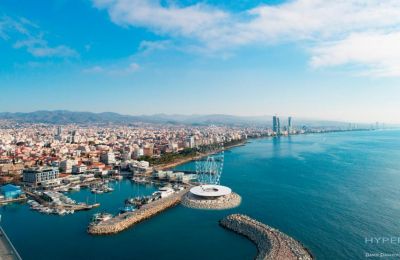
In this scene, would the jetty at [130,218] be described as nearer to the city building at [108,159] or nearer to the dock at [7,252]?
the dock at [7,252]

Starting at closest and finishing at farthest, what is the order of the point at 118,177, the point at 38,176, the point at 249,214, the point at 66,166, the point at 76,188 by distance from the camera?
the point at 249,214, the point at 76,188, the point at 38,176, the point at 118,177, the point at 66,166

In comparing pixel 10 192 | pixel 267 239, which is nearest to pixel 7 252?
pixel 267 239

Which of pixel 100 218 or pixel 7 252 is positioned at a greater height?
pixel 7 252

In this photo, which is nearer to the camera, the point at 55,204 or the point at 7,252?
the point at 7,252

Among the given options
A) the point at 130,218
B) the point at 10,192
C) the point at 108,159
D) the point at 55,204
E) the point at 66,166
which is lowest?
the point at 55,204

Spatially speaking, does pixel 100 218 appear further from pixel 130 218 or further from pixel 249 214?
pixel 249 214

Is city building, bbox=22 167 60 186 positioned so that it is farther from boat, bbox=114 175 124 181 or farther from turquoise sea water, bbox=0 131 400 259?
boat, bbox=114 175 124 181

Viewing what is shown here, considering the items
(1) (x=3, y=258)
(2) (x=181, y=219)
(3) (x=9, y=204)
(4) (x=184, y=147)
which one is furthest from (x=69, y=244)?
(4) (x=184, y=147)

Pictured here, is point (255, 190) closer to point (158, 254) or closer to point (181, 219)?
point (181, 219)
